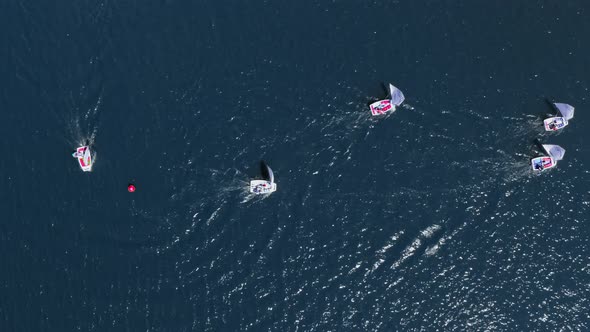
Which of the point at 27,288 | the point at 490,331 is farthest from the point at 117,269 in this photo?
the point at 490,331

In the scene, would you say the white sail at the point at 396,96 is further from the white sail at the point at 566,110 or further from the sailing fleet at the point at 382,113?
the white sail at the point at 566,110

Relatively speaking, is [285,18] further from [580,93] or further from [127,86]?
[580,93]

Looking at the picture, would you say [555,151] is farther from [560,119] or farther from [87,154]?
[87,154]

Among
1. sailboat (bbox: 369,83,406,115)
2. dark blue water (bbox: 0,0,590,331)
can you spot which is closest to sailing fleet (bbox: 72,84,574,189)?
sailboat (bbox: 369,83,406,115)

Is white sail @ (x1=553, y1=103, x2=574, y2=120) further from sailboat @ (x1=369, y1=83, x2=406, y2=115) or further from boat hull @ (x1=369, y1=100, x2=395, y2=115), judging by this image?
boat hull @ (x1=369, y1=100, x2=395, y2=115)

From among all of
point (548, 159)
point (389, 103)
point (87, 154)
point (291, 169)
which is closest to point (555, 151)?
point (548, 159)

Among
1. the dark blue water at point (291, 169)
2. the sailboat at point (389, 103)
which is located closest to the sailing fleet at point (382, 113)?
the sailboat at point (389, 103)
